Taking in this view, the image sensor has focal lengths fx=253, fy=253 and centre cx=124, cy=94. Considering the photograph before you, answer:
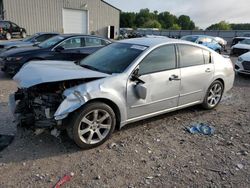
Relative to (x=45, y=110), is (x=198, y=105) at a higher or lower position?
lower

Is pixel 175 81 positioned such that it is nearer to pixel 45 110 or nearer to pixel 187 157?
pixel 187 157

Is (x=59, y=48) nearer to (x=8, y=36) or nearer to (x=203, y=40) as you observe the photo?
(x=203, y=40)

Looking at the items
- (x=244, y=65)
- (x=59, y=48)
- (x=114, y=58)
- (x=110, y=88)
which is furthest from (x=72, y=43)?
(x=244, y=65)

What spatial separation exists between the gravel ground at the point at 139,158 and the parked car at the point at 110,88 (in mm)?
326

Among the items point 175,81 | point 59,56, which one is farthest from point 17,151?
point 59,56

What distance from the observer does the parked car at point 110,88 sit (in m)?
3.49

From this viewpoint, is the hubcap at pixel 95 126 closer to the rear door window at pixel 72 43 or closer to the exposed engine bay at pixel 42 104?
the exposed engine bay at pixel 42 104

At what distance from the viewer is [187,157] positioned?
358 cm

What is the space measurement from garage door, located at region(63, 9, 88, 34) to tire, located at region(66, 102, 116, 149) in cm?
2760

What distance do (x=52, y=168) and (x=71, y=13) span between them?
2880 cm

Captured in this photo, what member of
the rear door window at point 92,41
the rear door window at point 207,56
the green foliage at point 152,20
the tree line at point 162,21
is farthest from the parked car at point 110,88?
the green foliage at point 152,20

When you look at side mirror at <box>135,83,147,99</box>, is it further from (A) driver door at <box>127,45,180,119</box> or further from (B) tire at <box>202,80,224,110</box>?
(B) tire at <box>202,80,224,110</box>

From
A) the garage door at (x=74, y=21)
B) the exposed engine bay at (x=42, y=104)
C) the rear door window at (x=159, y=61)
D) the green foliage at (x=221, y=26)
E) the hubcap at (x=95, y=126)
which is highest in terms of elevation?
the green foliage at (x=221, y=26)

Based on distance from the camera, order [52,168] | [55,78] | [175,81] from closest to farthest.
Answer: [52,168], [55,78], [175,81]
